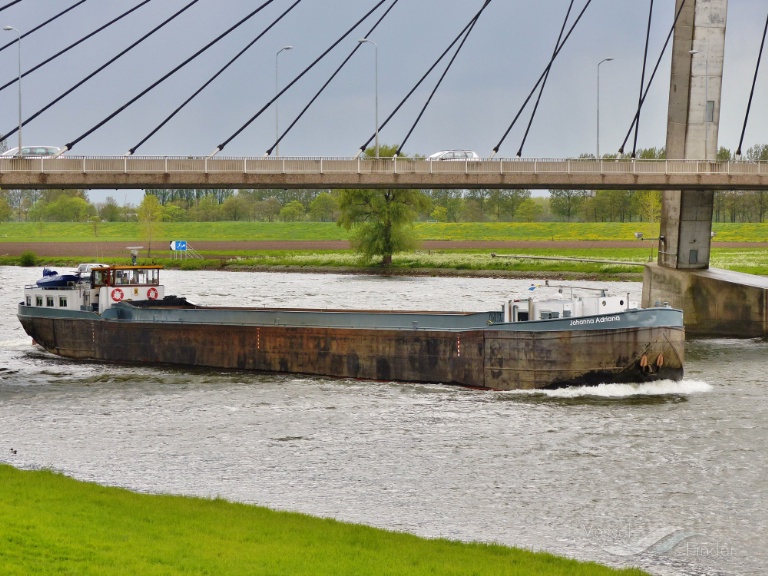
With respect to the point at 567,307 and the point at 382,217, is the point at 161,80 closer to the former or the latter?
the point at 567,307

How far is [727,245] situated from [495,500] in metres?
103

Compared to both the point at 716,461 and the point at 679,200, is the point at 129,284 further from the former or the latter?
the point at 716,461

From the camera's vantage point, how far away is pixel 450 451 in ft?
91.2

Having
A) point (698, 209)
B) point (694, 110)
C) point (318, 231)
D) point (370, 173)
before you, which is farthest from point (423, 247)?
point (370, 173)

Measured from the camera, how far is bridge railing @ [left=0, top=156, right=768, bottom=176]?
48.2m

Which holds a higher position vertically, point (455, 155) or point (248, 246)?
point (455, 155)

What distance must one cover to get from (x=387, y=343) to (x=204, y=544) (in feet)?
81.0

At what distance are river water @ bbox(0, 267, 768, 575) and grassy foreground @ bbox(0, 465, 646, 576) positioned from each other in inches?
89.7

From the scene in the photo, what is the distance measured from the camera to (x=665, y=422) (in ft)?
103

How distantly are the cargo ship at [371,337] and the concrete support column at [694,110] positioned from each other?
54.2ft

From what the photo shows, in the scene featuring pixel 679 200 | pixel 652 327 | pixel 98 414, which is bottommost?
pixel 98 414

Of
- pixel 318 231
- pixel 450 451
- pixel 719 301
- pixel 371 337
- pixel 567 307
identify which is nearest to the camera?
pixel 450 451

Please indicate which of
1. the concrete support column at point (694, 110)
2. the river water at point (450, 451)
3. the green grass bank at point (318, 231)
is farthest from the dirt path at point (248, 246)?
the river water at point (450, 451)

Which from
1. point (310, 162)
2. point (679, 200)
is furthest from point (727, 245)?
point (310, 162)
